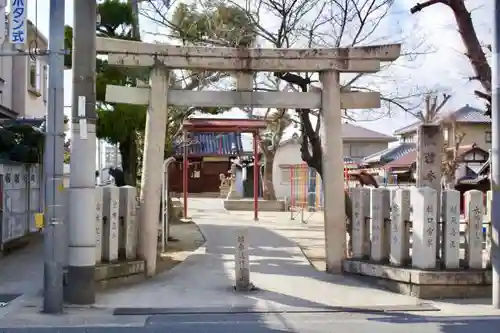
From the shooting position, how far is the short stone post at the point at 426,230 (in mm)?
10492

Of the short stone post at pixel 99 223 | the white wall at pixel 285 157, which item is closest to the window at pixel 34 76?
the short stone post at pixel 99 223

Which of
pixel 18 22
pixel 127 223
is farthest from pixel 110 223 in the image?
pixel 18 22

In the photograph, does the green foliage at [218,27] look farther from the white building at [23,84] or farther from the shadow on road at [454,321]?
the shadow on road at [454,321]

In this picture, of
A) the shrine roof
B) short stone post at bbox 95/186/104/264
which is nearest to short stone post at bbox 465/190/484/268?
short stone post at bbox 95/186/104/264

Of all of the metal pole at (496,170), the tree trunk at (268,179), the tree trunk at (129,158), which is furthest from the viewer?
the tree trunk at (268,179)

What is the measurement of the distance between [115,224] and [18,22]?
3.86 meters

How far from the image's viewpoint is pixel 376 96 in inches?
498

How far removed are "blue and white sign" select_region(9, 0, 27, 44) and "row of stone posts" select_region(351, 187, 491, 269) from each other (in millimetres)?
6619

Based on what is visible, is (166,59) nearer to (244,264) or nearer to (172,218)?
(244,264)

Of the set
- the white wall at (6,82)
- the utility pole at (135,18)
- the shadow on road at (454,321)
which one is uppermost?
the utility pole at (135,18)

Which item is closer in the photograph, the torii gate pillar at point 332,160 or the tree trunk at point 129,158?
the torii gate pillar at point 332,160

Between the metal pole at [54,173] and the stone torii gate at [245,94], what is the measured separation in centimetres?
246

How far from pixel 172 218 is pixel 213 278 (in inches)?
467

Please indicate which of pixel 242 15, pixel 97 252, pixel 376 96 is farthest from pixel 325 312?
pixel 242 15
